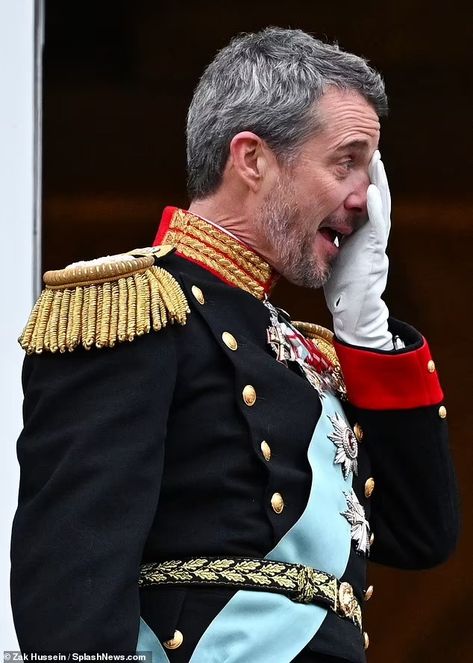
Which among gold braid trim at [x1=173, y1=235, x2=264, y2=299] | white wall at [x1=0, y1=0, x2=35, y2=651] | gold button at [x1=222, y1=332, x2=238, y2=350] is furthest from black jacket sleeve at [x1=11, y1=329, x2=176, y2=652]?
white wall at [x1=0, y1=0, x2=35, y2=651]

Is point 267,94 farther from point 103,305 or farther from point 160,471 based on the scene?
point 160,471

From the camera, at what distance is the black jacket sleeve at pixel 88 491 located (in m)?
1.63

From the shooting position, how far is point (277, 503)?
1800 millimetres

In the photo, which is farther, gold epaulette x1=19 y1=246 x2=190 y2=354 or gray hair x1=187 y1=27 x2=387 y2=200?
gray hair x1=187 y1=27 x2=387 y2=200

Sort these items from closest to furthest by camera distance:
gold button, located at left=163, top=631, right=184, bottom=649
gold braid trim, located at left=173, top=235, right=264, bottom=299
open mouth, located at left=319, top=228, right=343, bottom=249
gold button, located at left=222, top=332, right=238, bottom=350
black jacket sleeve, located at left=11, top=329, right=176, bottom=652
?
black jacket sleeve, located at left=11, top=329, right=176, bottom=652, gold button, located at left=163, top=631, right=184, bottom=649, gold button, located at left=222, top=332, right=238, bottom=350, gold braid trim, located at left=173, top=235, right=264, bottom=299, open mouth, located at left=319, top=228, right=343, bottom=249

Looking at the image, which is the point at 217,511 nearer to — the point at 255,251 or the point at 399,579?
the point at 255,251

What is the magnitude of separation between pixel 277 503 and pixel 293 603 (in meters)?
0.12

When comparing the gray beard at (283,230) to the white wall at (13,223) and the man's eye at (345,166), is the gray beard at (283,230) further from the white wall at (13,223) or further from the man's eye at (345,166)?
the white wall at (13,223)

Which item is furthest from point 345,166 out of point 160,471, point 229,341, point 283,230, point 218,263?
point 160,471

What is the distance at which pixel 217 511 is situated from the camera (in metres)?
1.78

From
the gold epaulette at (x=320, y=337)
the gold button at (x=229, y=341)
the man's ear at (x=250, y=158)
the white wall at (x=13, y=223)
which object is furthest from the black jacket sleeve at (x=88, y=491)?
the white wall at (x=13, y=223)

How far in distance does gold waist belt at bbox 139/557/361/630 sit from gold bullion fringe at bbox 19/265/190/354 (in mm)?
276

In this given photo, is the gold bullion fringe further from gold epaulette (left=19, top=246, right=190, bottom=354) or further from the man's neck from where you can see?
the man's neck

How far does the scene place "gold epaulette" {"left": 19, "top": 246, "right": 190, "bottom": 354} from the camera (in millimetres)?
→ 1745
